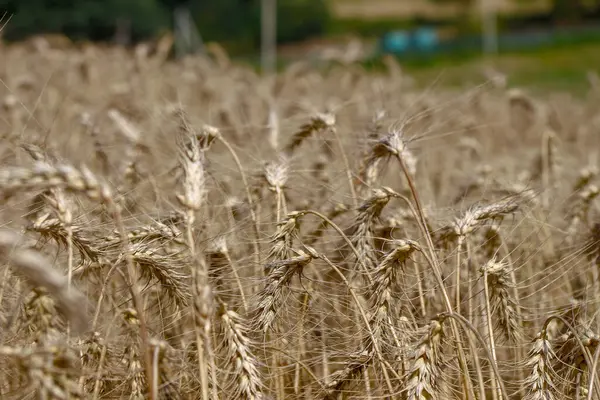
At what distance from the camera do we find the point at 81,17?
26125mm

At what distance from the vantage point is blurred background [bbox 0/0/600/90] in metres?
25.9

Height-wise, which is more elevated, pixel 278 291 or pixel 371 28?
pixel 371 28

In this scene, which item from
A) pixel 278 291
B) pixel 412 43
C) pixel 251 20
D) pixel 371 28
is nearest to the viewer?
pixel 278 291

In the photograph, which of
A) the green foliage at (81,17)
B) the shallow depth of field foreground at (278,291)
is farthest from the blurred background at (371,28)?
the shallow depth of field foreground at (278,291)

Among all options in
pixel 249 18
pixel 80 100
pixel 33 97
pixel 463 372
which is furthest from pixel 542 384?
pixel 249 18

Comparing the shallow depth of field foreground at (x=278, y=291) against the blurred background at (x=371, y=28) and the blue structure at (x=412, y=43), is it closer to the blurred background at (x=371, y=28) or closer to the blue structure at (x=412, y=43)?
the blurred background at (x=371, y=28)

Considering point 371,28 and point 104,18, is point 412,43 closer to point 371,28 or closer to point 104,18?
point 371,28

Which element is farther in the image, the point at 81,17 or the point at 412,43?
the point at 412,43

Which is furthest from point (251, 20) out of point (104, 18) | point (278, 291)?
point (278, 291)

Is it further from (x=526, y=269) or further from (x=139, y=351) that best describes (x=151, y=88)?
(x=139, y=351)

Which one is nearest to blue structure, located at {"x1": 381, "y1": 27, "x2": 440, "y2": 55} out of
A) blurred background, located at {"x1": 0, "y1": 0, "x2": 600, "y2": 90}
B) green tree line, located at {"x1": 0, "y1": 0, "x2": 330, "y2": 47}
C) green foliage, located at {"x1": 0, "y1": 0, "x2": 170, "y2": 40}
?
blurred background, located at {"x1": 0, "y1": 0, "x2": 600, "y2": 90}

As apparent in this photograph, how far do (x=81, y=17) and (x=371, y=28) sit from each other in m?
26.4

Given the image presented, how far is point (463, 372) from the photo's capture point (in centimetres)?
221

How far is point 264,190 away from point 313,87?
6.59 m
